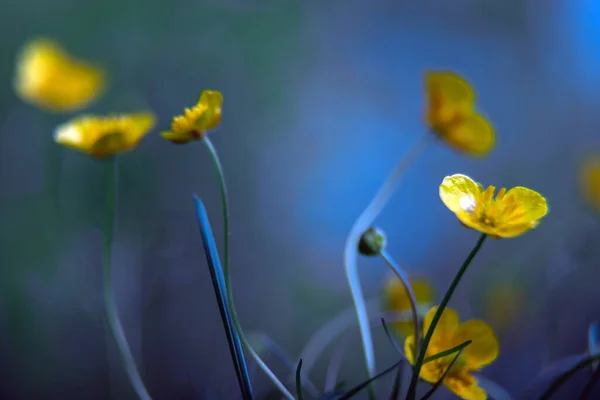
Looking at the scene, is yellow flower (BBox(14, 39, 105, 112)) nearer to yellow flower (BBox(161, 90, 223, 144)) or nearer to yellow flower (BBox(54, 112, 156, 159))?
yellow flower (BBox(54, 112, 156, 159))

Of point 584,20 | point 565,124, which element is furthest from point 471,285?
point 584,20

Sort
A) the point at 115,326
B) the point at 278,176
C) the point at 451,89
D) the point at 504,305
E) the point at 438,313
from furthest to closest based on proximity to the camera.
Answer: the point at 278,176, the point at 504,305, the point at 451,89, the point at 115,326, the point at 438,313

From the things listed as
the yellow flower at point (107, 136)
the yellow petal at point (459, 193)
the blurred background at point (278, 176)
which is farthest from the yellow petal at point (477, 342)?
the blurred background at point (278, 176)

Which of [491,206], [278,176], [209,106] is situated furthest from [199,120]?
[278,176]

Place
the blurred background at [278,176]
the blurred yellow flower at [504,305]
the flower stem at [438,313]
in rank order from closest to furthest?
the flower stem at [438,313], the blurred yellow flower at [504,305], the blurred background at [278,176]

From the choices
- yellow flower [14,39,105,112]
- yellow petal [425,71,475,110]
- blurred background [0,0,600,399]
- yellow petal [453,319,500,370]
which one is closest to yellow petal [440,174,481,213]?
yellow petal [453,319,500,370]

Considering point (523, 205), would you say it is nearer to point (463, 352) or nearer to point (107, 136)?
point (463, 352)

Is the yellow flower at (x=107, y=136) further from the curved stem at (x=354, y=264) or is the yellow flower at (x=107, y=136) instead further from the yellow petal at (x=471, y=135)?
the yellow petal at (x=471, y=135)
